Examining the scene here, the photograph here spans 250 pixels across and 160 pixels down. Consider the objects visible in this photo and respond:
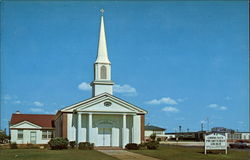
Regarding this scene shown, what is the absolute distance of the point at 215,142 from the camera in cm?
3297

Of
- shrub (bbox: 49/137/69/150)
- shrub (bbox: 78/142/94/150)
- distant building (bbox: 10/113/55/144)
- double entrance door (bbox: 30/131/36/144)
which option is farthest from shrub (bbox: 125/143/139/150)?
double entrance door (bbox: 30/131/36/144)

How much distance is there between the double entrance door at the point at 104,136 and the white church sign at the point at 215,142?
1273 centimetres

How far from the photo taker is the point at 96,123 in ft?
135

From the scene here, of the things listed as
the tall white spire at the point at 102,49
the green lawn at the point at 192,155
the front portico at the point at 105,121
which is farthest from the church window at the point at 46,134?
the green lawn at the point at 192,155

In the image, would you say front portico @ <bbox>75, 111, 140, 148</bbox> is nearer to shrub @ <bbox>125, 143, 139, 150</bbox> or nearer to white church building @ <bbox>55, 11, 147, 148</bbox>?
white church building @ <bbox>55, 11, 147, 148</bbox>

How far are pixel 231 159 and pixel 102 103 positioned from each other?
17856 millimetres

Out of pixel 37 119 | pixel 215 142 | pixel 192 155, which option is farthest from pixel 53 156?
pixel 37 119

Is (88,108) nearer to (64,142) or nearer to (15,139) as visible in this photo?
(64,142)

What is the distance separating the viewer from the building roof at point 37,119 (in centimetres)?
5422

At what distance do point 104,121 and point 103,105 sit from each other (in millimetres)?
2109

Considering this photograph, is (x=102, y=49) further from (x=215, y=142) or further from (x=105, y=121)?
(x=215, y=142)

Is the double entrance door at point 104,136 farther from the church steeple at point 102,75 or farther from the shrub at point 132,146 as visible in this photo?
the church steeple at point 102,75

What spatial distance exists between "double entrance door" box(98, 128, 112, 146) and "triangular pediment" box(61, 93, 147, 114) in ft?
8.92

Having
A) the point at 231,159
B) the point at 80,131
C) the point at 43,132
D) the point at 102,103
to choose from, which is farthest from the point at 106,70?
the point at 231,159
